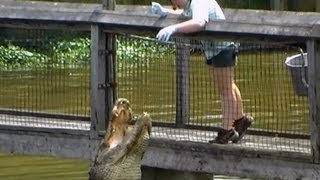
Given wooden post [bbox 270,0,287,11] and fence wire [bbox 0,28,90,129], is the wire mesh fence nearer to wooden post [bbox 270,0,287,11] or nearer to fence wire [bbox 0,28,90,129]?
fence wire [bbox 0,28,90,129]

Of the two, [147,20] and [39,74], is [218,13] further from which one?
[39,74]

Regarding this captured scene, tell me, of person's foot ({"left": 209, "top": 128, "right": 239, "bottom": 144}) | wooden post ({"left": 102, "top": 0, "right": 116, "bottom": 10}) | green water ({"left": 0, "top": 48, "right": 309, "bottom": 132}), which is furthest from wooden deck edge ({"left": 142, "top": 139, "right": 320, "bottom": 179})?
wooden post ({"left": 102, "top": 0, "right": 116, "bottom": 10})

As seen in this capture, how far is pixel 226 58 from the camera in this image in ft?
27.6

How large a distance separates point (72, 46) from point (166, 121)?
3515mm

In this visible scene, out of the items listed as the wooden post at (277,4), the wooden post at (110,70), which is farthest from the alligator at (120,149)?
the wooden post at (277,4)

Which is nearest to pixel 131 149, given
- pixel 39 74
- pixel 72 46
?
pixel 39 74

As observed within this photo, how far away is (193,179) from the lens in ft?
28.9

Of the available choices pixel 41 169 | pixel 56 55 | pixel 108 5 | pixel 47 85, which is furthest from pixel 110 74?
pixel 41 169

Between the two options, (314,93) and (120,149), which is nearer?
(120,149)

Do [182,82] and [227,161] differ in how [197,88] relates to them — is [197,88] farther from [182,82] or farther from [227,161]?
[227,161]

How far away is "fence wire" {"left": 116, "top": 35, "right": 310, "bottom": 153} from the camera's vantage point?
8672mm

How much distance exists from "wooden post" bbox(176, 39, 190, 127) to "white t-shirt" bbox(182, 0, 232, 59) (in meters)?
0.24

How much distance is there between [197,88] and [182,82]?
0.49 meters

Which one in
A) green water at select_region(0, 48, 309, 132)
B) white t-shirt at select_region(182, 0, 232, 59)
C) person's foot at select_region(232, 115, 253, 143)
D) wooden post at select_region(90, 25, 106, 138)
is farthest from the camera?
green water at select_region(0, 48, 309, 132)
